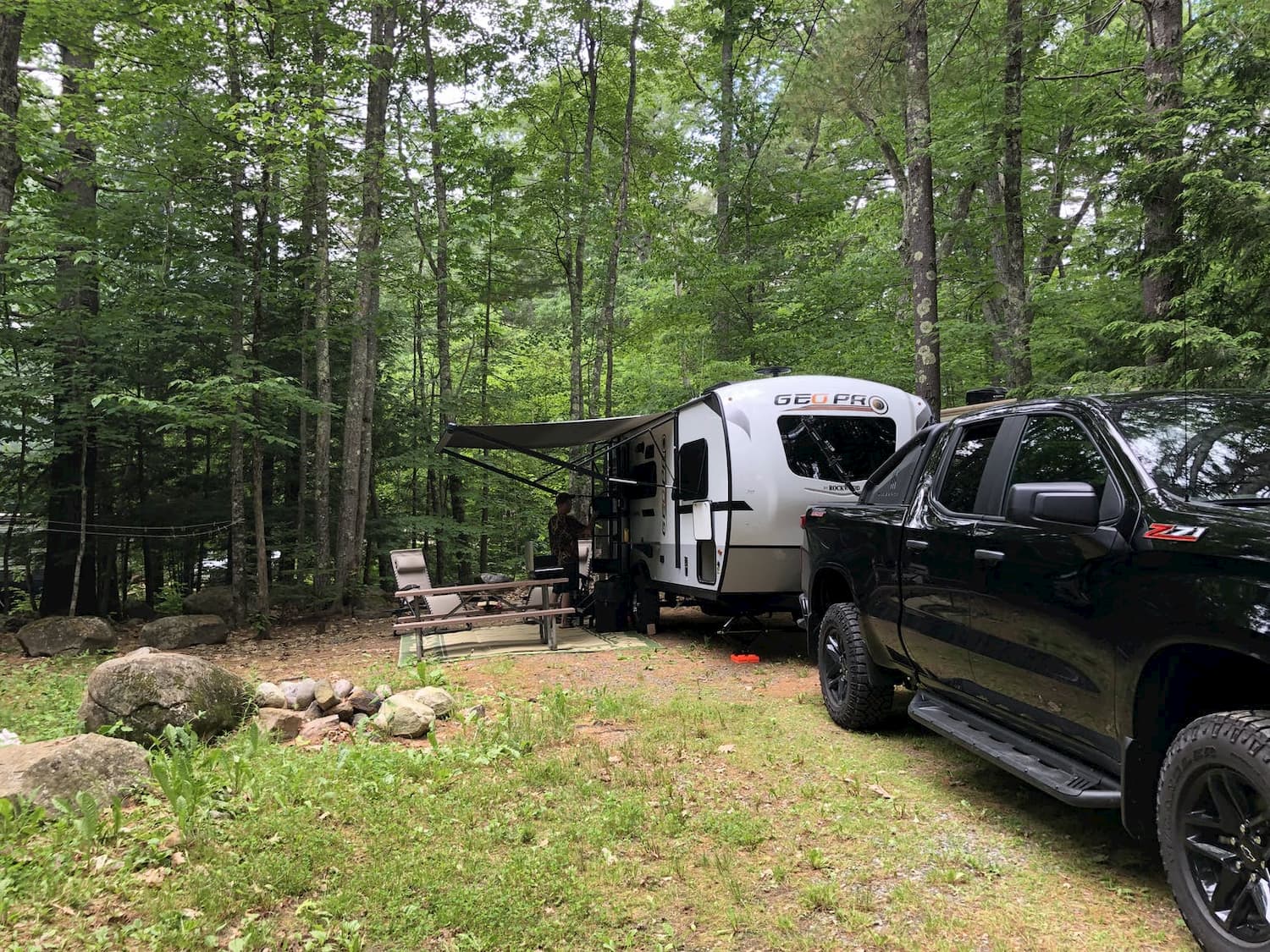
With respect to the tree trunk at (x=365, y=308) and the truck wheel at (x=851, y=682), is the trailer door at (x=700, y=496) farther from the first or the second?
the tree trunk at (x=365, y=308)

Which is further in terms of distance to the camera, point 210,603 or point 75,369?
point 210,603

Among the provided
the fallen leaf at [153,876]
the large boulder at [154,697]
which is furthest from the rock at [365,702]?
the fallen leaf at [153,876]

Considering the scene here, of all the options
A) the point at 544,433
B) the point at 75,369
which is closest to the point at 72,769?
the point at 544,433

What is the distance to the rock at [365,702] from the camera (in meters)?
6.00

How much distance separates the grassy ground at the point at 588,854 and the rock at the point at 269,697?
77cm

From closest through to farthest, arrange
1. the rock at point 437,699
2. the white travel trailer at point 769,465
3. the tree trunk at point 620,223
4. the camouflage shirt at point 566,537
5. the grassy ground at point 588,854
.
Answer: the grassy ground at point 588,854 → the rock at point 437,699 → the white travel trailer at point 769,465 → the camouflage shirt at point 566,537 → the tree trunk at point 620,223

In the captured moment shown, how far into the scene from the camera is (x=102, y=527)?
11828 mm

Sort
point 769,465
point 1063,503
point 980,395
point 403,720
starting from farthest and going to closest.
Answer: point 769,465
point 980,395
point 403,720
point 1063,503

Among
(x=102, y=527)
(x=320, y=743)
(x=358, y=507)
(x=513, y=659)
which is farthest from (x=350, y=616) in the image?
(x=320, y=743)

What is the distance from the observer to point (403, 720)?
5344 mm

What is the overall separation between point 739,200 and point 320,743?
13.3 m

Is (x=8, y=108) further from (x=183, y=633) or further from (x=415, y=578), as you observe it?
(x=415, y=578)

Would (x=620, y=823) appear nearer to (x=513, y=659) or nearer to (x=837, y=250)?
(x=513, y=659)

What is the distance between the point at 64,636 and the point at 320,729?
21.6 ft
